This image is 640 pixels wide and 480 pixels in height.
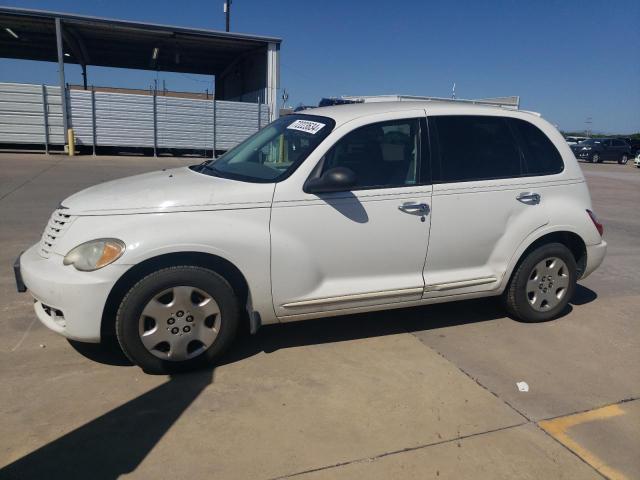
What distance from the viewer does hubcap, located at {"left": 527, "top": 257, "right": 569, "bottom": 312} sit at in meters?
4.58

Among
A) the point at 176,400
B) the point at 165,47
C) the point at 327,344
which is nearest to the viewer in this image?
the point at 176,400

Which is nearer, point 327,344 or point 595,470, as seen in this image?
point 595,470

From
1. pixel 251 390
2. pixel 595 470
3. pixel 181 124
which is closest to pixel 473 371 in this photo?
pixel 595 470

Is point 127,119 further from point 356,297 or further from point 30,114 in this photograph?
point 356,297

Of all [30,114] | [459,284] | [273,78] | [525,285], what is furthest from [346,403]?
[30,114]

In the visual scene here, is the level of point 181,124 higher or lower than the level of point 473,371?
higher

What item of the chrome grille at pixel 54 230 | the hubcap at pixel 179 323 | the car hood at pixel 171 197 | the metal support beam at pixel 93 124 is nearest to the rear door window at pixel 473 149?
the car hood at pixel 171 197

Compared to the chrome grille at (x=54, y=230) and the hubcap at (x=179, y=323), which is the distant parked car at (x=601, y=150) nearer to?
the hubcap at (x=179, y=323)

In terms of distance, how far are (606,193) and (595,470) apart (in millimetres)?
15311

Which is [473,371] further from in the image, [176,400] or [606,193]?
[606,193]

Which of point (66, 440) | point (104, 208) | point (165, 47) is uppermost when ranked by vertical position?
point (165, 47)

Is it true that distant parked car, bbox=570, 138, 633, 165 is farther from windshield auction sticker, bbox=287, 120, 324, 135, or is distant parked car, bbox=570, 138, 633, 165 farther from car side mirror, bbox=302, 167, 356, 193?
car side mirror, bbox=302, 167, 356, 193

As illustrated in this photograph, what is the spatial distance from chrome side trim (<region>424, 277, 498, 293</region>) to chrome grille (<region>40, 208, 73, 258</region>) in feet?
8.53

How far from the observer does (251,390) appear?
3.37 metres
